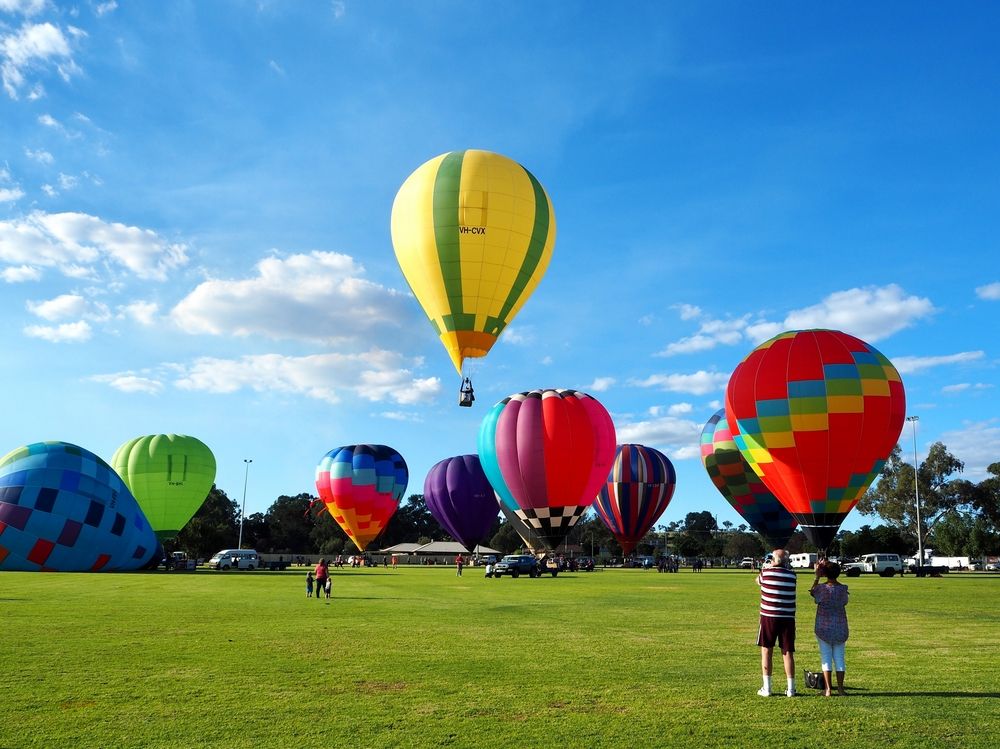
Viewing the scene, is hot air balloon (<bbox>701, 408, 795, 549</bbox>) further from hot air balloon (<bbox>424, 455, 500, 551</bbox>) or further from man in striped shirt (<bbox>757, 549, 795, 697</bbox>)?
man in striped shirt (<bbox>757, 549, 795, 697</bbox>)

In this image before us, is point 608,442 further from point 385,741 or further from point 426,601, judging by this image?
point 385,741

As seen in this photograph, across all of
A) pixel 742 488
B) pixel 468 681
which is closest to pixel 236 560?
pixel 742 488

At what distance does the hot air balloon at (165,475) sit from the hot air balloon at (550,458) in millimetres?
19904

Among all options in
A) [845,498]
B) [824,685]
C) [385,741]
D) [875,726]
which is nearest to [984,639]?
[824,685]

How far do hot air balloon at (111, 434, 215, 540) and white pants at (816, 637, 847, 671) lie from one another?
49209 mm

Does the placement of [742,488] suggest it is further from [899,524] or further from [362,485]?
[899,524]

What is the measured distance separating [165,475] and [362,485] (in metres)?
16.3

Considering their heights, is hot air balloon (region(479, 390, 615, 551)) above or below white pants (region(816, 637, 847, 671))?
above

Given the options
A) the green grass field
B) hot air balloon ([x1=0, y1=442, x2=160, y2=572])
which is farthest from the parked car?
the green grass field

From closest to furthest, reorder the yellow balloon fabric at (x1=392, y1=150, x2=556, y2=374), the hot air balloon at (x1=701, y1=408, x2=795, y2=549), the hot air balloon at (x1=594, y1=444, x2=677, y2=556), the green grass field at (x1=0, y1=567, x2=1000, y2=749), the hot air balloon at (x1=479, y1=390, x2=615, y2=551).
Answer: the green grass field at (x1=0, y1=567, x2=1000, y2=749)
the yellow balloon fabric at (x1=392, y1=150, x2=556, y2=374)
the hot air balloon at (x1=479, y1=390, x2=615, y2=551)
the hot air balloon at (x1=701, y1=408, x2=795, y2=549)
the hot air balloon at (x1=594, y1=444, x2=677, y2=556)

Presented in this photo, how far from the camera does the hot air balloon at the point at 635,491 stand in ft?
197

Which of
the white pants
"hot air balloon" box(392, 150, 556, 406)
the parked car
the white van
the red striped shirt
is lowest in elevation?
the white van

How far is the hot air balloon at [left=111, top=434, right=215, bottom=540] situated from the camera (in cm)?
5138

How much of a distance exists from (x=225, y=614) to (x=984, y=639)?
15.4 metres
